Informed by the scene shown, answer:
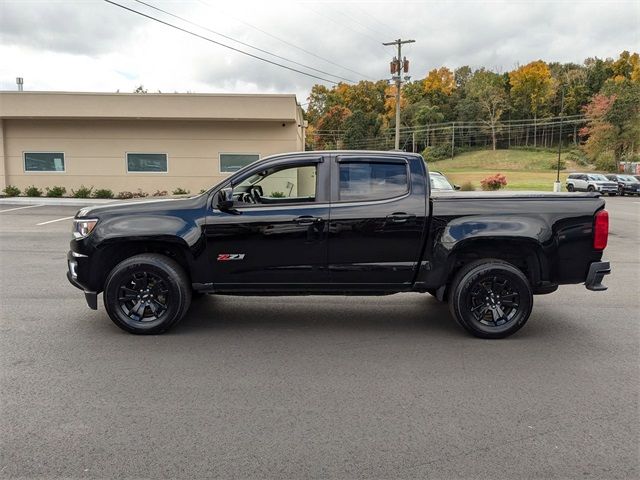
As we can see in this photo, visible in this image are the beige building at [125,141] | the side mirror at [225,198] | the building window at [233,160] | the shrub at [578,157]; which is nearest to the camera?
the side mirror at [225,198]

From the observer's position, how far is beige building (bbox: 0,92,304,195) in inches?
926

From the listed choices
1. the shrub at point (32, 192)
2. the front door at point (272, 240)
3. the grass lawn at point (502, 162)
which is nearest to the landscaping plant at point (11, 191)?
the shrub at point (32, 192)

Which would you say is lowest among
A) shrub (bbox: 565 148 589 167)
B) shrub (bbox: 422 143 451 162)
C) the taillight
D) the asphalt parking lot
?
the asphalt parking lot

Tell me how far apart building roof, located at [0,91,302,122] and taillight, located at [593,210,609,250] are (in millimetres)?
19246

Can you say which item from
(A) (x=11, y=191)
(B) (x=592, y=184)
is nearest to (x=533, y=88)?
(B) (x=592, y=184)

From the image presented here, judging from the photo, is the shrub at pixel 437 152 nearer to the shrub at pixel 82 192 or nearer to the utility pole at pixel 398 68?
the utility pole at pixel 398 68

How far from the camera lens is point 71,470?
2.96 metres

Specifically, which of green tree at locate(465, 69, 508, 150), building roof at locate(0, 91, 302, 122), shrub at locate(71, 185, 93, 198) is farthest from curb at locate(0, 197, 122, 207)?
green tree at locate(465, 69, 508, 150)

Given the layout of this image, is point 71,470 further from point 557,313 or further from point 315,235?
point 557,313

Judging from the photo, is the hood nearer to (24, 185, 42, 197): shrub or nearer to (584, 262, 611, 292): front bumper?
(584, 262, 611, 292): front bumper

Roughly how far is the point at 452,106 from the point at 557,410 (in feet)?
453

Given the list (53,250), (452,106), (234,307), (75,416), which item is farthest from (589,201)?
(452,106)

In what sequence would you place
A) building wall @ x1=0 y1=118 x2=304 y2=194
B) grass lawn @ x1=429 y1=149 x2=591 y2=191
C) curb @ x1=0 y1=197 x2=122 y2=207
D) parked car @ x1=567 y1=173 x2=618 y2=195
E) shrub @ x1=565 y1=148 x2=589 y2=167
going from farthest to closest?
1. grass lawn @ x1=429 y1=149 x2=591 y2=191
2. shrub @ x1=565 y1=148 x2=589 y2=167
3. parked car @ x1=567 y1=173 x2=618 y2=195
4. building wall @ x1=0 y1=118 x2=304 y2=194
5. curb @ x1=0 y1=197 x2=122 y2=207

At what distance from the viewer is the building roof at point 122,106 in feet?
76.4
